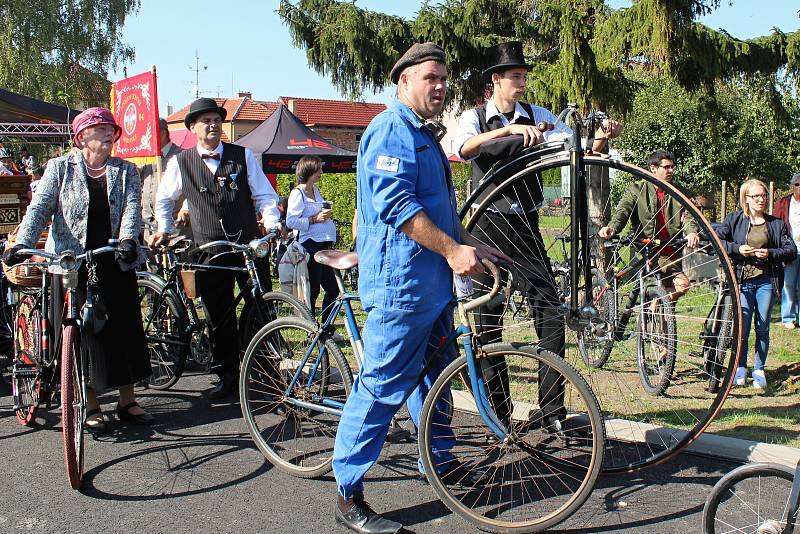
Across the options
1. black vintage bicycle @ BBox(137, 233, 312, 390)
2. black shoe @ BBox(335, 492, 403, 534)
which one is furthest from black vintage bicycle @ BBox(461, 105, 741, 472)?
black vintage bicycle @ BBox(137, 233, 312, 390)

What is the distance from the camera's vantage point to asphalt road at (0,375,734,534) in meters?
3.72

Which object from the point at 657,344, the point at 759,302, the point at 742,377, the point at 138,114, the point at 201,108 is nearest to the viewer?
the point at 657,344

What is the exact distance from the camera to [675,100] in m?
26.4

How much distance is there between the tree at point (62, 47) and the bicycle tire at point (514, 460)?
32624 millimetres

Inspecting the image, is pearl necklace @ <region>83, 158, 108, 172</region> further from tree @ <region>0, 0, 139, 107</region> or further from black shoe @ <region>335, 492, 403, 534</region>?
tree @ <region>0, 0, 139, 107</region>

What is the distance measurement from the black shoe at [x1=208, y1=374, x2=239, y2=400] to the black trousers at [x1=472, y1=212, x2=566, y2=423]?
2.18m

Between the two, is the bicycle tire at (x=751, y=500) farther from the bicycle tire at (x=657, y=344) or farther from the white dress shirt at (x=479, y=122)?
the white dress shirt at (x=479, y=122)

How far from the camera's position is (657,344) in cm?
509

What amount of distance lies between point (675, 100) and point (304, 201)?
20532mm

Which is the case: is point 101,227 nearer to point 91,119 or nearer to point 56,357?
point 91,119

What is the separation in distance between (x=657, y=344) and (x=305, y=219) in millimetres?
4826

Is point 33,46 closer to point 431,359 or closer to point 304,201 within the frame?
point 304,201

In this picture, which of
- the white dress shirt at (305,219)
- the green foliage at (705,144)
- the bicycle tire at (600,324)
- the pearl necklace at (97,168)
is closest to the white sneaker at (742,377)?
the bicycle tire at (600,324)

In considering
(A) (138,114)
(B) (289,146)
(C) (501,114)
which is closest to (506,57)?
(C) (501,114)
